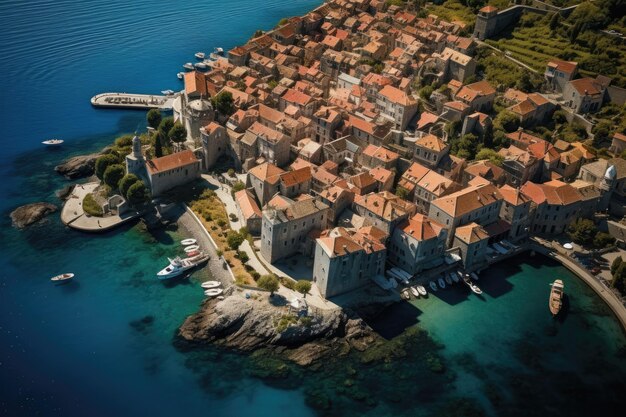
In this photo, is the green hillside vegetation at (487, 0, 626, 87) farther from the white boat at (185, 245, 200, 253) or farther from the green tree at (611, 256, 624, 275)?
the white boat at (185, 245, 200, 253)

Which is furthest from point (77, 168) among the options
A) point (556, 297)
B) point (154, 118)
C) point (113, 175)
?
point (556, 297)

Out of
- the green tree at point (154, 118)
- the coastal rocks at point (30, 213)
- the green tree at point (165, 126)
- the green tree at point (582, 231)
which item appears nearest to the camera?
the green tree at point (582, 231)

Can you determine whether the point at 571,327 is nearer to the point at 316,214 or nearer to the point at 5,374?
the point at 316,214

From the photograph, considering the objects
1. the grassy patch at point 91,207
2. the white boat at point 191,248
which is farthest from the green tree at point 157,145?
the white boat at point 191,248

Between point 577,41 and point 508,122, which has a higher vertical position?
point 577,41

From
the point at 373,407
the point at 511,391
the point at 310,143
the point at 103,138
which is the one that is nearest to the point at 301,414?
the point at 373,407

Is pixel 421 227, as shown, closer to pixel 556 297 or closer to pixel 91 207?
pixel 556 297

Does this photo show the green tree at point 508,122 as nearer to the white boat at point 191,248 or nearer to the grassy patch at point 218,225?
the grassy patch at point 218,225
